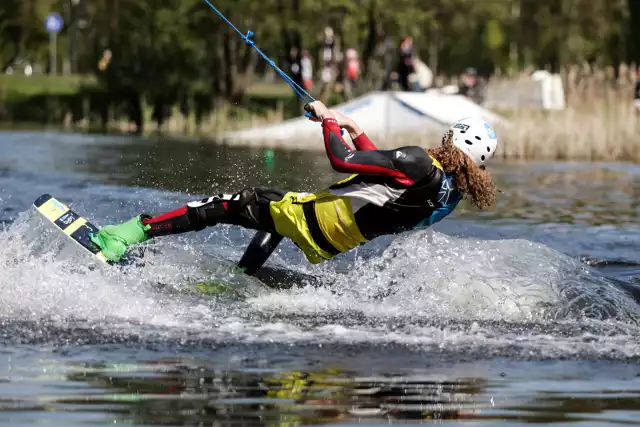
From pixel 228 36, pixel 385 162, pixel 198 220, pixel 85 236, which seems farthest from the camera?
pixel 228 36

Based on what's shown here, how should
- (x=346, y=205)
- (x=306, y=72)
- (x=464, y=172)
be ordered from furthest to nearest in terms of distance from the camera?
1. (x=306, y=72)
2. (x=346, y=205)
3. (x=464, y=172)

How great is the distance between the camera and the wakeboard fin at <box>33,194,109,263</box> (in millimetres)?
10188

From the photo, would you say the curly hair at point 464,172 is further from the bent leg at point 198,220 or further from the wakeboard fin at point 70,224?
the wakeboard fin at point 70,224

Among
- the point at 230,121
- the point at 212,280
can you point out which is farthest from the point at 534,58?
the point at 212,280

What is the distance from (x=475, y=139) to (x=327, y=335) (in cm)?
179

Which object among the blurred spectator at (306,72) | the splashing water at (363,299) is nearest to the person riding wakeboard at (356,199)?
the splashing water at (363,299)

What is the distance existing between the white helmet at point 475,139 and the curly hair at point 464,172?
0.05 m

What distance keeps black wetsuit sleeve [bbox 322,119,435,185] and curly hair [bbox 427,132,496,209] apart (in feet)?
0.55

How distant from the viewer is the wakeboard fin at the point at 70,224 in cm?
1019

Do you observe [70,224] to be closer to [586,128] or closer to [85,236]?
[85,236]

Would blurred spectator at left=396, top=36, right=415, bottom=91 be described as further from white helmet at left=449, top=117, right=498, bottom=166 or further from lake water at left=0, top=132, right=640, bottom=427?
white helmet at left=449, top=117, right=498, bottom=166

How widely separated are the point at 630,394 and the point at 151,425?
2440 mm

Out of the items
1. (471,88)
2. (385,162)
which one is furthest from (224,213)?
(471,88)

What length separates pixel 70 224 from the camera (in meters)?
10.3
